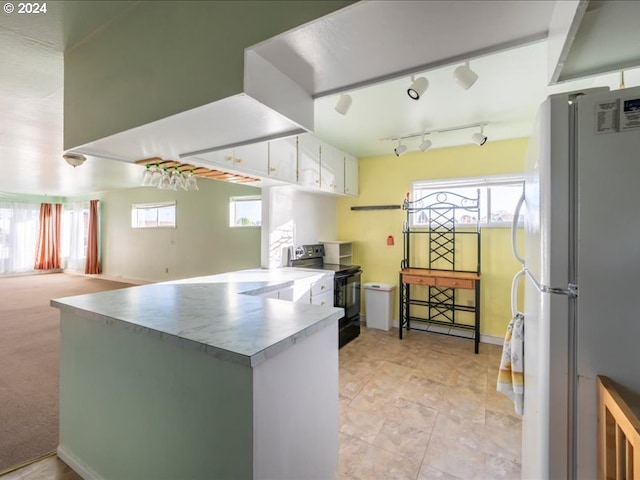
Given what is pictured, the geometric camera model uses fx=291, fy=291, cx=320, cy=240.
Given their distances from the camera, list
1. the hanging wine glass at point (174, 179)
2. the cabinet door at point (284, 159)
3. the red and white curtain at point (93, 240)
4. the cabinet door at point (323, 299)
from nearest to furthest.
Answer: the hanging wine glass at point (174, 179) → the cabinet door at point (284, 159) → the cabinet door at point (323, 299) → the red and white curtain at point (93, 240)

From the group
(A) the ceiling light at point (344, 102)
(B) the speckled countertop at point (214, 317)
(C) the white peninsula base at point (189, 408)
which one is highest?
(A) the ceiling light at point (344, 102)

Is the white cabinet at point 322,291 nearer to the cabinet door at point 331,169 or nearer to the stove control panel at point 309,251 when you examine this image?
the stove control panel at point 309,251

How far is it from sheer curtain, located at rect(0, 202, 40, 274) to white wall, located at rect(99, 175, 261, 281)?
2.18 m

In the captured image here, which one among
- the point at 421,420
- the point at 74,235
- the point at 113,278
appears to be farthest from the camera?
the point at 74,235

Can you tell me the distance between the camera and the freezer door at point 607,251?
0.85 meters

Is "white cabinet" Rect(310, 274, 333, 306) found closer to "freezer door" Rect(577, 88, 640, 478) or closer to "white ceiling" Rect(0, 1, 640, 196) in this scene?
"white ceiling" Rect(0, 1, 640, 196)

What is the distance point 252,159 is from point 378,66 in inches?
63.0

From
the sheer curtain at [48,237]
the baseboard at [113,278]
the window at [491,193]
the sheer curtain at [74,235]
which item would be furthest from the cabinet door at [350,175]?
the sheer curtain at [48,237]

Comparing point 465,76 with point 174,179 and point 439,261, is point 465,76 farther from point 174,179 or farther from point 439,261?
point 439,261

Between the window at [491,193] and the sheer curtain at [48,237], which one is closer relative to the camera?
the window at [491,193]

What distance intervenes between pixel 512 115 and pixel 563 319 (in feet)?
8.45

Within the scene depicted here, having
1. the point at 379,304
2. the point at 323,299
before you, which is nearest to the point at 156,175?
the point at 323,299

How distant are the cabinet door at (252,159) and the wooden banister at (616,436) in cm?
229

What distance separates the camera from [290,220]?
363 centimetres
